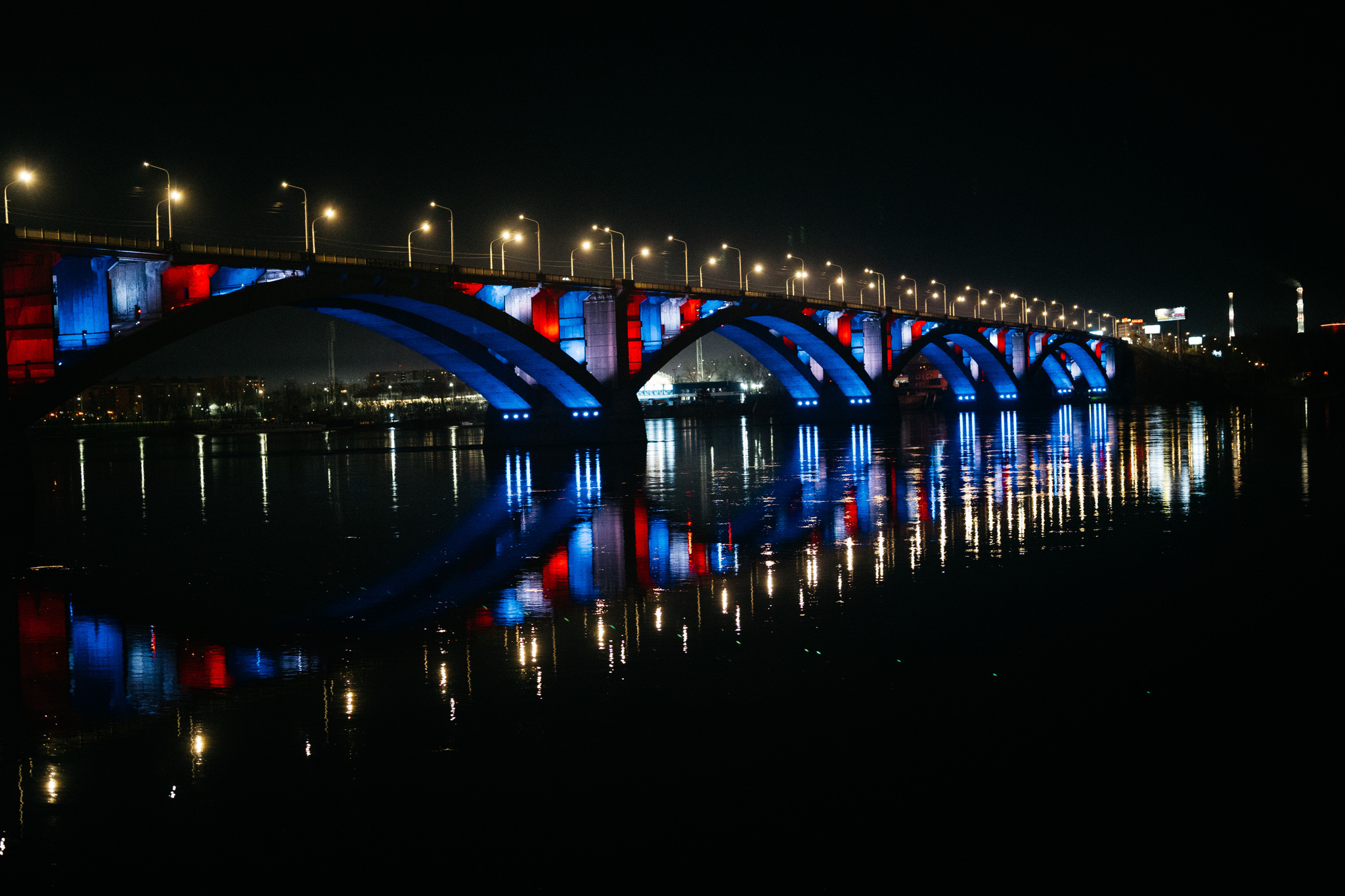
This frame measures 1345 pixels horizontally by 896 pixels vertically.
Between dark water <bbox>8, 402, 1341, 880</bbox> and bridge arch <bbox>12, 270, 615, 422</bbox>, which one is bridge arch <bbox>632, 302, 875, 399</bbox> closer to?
bridge arch <bbox>12, 270, 615, 422</bbox>

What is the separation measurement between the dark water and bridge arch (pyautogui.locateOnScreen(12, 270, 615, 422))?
53.4ft

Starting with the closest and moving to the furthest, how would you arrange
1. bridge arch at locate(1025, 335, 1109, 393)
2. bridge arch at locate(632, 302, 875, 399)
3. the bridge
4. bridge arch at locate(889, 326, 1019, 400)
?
the bridge
bridge arch at locate(632, 302, 875, 399)
bridge arch at locate(889, 326, 1019, 400)
bridge arch at locate(1025, 335, 1109, 393)

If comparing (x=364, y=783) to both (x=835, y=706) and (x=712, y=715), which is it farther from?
(x=835, y=706)

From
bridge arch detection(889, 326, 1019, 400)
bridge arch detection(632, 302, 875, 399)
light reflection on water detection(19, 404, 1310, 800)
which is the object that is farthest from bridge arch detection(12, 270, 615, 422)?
bridge arch detection(889, 326, 1019, 400)

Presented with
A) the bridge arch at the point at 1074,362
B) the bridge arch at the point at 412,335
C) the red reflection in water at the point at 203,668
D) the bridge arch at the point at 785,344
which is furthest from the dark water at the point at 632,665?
the bridge arch at the point at 1074,362

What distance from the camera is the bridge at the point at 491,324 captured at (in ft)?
111

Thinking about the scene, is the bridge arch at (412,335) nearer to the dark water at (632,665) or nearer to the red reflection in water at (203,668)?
the dark water at (632,665)

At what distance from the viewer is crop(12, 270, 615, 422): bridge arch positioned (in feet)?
116

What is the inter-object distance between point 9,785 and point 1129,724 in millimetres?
6616

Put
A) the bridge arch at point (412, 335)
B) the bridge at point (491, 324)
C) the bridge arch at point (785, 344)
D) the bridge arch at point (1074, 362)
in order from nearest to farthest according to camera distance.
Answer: the bridge at point (491, 324), the bridge arch at point (412, 335), the bridge arch at point (785, 344), the bridge arch at point (1074, 362)

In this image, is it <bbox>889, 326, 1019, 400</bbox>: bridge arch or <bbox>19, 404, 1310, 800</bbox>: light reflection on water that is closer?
<bbox>19, 404, 1310, 800</bbox>: light reflection on water

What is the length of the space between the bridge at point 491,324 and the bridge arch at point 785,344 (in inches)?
5.9

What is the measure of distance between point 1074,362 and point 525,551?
135935 millimetres

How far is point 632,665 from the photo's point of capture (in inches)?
344
